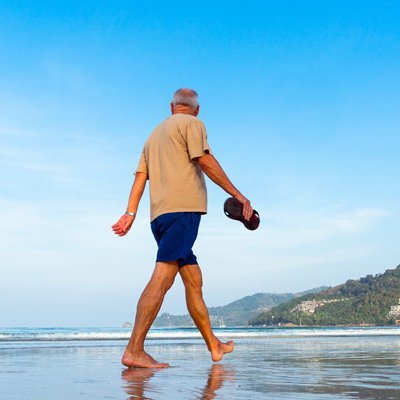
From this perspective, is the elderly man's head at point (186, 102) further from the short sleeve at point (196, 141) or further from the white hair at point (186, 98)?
the short sleeve at point (196, 141)

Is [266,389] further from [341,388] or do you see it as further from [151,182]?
[151,182]

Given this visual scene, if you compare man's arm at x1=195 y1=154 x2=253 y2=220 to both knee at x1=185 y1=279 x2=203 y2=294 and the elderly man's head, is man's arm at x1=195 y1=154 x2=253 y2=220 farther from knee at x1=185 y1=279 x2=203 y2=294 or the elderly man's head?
knee at x1=185 y1=279 x2=203 y2=294

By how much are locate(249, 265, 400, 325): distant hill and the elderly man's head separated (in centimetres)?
10088

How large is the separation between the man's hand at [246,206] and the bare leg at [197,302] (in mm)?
625

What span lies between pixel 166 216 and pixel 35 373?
1515 millimetres

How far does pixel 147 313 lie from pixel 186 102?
1.88 meters

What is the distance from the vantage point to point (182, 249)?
4.46 meters

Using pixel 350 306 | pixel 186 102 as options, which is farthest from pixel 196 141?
pixel 350 306

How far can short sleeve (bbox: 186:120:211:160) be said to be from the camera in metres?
4.62

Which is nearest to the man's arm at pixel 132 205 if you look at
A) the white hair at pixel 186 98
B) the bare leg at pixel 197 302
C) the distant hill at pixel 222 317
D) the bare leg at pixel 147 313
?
the bare leg at pixel 147 313

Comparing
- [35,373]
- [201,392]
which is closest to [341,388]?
[201,392]

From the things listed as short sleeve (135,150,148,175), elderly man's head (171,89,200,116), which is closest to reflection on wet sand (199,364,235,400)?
short sleeve (135,150,148,175)

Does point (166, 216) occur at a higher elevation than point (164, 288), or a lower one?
higher

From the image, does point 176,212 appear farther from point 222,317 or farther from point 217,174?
point 222,317
